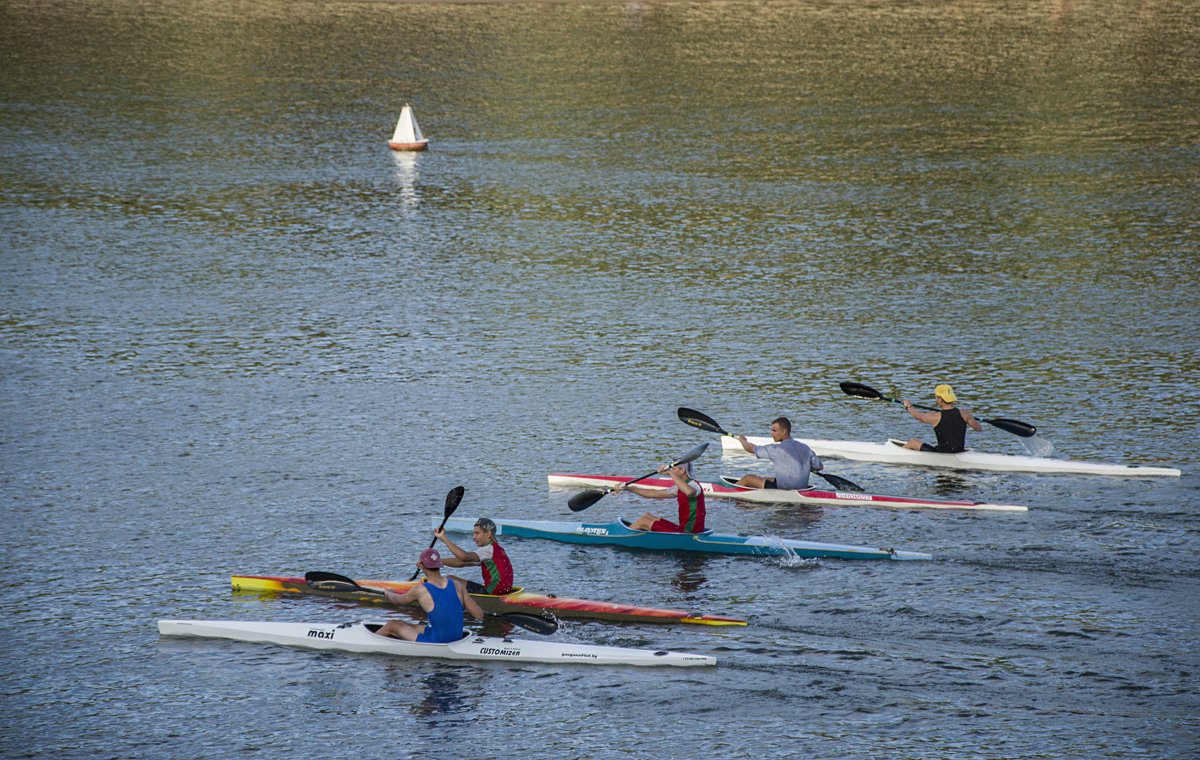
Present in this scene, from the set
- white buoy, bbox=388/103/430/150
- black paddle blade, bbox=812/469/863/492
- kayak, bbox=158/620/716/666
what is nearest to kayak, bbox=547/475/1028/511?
black paddle blade, bbox=812/469/863/492

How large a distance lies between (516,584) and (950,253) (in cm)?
2350

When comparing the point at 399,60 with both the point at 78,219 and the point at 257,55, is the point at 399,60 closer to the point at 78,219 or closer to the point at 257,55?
the point at 257,55

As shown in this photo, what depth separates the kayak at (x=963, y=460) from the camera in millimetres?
23609

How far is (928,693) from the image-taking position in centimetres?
1641

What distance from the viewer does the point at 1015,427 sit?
2442cm

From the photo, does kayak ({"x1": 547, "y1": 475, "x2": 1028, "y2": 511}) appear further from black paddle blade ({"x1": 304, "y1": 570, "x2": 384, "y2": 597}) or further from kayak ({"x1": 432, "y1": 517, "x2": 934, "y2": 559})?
black paddle blade ({"x1": 304, "y1": 570, "x2": 384, "y2": 597})

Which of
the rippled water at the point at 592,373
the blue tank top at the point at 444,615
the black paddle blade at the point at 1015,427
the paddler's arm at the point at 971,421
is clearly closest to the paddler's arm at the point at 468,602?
the blue tank top at the point at 444,615

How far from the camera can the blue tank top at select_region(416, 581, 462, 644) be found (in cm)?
1742

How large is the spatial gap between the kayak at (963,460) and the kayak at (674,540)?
3695 millimetres

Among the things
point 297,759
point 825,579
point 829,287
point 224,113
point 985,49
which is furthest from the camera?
point 985,49

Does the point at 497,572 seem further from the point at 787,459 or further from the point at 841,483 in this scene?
the point at 841,483

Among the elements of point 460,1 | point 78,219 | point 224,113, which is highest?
point 460,1

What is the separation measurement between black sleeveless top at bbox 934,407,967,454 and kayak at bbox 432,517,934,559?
14.6 feet

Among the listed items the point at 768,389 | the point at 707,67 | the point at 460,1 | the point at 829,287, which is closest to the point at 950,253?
the point at 829,287
